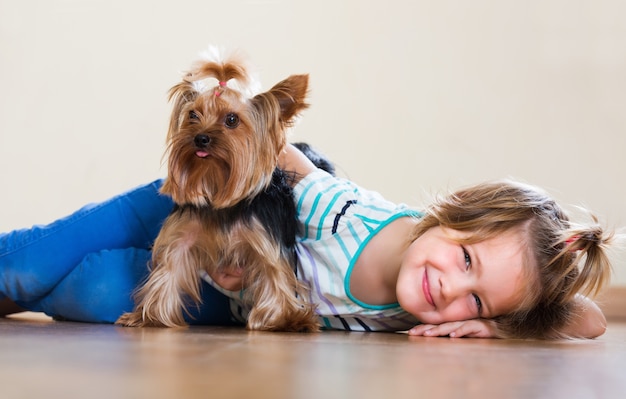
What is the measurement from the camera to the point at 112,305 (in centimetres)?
226

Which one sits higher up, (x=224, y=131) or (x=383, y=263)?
(x=224, y=131)

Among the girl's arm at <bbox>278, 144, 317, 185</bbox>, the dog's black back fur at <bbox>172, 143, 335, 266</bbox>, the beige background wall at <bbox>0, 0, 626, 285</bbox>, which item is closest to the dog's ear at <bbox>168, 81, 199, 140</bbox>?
the dog's black back fur at <bbox>172, 143, 335, 266</bbox>

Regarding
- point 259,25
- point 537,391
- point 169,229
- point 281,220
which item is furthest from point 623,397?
point 259,25

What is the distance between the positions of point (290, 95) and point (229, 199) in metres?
0.31

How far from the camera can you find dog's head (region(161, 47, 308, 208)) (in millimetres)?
1988

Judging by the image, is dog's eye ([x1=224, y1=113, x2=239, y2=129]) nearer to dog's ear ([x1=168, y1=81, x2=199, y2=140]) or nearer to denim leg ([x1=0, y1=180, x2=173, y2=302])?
dog's ear ([x1=168, y1=81, x2=199, y2=140])

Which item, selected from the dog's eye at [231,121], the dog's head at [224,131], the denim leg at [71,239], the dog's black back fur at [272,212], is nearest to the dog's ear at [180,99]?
the dog's head at [224,131]

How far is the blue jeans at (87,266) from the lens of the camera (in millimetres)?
2273

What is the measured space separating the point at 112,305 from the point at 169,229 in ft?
1.09

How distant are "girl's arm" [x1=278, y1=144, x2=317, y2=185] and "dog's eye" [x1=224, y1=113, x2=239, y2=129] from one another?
0.25 meters

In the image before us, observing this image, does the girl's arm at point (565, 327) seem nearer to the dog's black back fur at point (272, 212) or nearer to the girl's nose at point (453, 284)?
the girl's nose at point (453, 284)

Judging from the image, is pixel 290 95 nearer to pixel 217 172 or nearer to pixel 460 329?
pixel 217 172

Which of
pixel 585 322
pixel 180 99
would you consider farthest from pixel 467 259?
pixel 180 99

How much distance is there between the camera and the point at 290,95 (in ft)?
6.73
